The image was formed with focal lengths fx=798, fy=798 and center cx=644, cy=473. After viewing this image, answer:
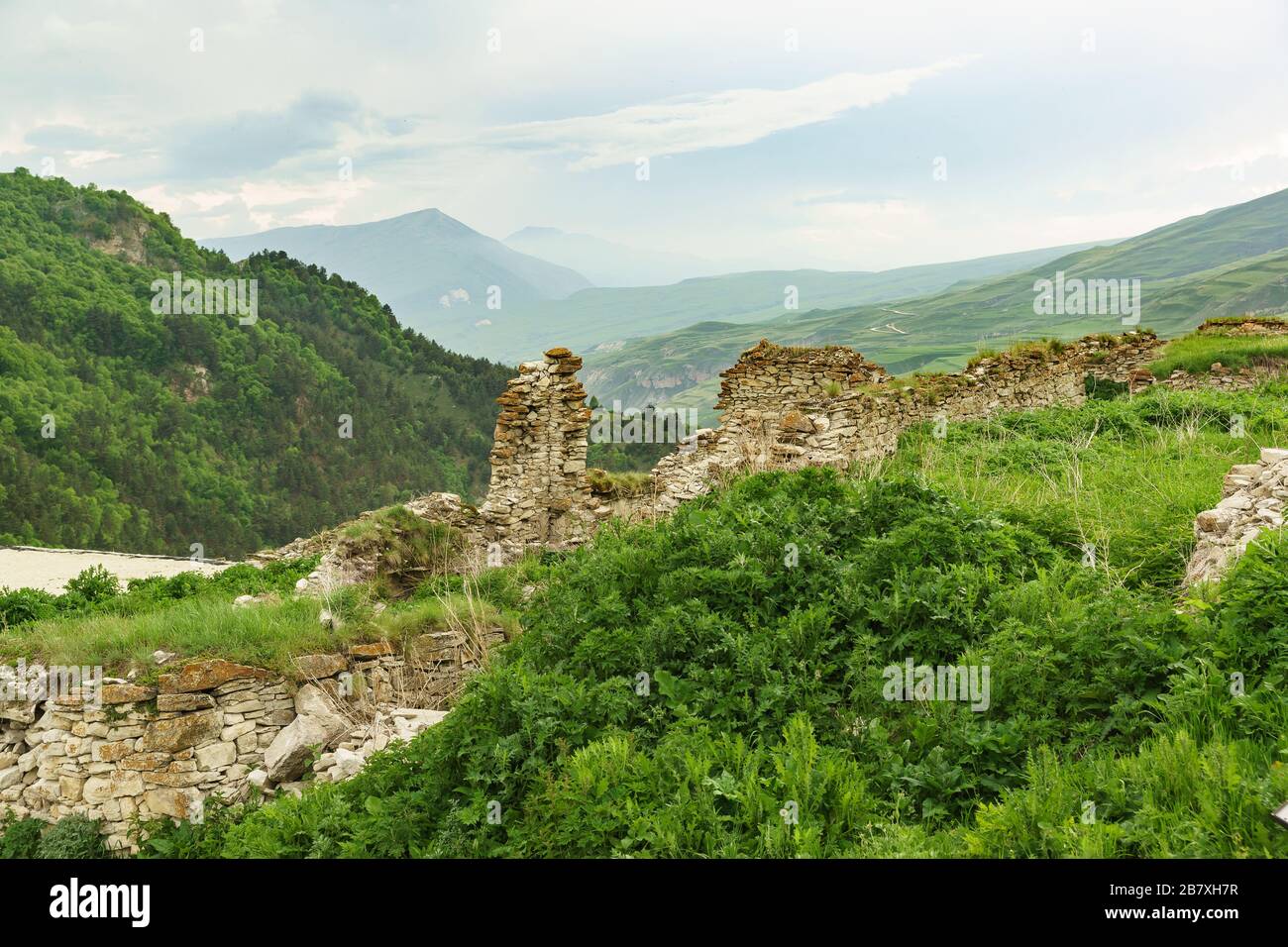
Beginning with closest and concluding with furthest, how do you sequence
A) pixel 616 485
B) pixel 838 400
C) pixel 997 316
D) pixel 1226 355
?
pixel 838 400, pixel 616 485, pixel 1226 355, pixel 997 316

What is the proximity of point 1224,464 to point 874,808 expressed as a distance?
26.2ft

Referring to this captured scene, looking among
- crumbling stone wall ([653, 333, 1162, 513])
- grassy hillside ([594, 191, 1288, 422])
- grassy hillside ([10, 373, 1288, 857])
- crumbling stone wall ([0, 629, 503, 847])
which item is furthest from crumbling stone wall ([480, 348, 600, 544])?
grassy hillside ([594, 191, 1288, 422])

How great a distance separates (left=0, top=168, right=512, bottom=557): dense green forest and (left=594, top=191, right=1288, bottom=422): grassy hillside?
40.1 meters

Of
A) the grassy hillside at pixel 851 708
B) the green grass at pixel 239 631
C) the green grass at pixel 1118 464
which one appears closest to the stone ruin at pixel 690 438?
the green grass at pixel 1118 464

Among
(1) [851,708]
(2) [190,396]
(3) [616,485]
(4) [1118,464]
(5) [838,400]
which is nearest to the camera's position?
(1) [851,708]

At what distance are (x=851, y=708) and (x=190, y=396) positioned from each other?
62.6m

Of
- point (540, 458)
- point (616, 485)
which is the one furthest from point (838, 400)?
point (540, 458)

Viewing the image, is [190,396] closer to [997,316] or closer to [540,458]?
[540,458]

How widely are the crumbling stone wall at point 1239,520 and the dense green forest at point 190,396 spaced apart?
44561mm

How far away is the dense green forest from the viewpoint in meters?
44.3

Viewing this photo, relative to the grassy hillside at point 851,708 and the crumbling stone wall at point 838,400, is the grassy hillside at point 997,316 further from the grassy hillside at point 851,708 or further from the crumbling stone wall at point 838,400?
the grassy hillside at point 851,708

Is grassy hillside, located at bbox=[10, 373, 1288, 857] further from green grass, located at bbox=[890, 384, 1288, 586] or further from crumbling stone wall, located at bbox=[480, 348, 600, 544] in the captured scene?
crumbling stone wall, located at bbox=[480, 348, 600, 544]

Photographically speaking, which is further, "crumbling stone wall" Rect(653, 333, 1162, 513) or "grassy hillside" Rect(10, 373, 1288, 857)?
"crumbling stone wall" Rect(653, 333, 1162, 513)

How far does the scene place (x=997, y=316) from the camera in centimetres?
13112
